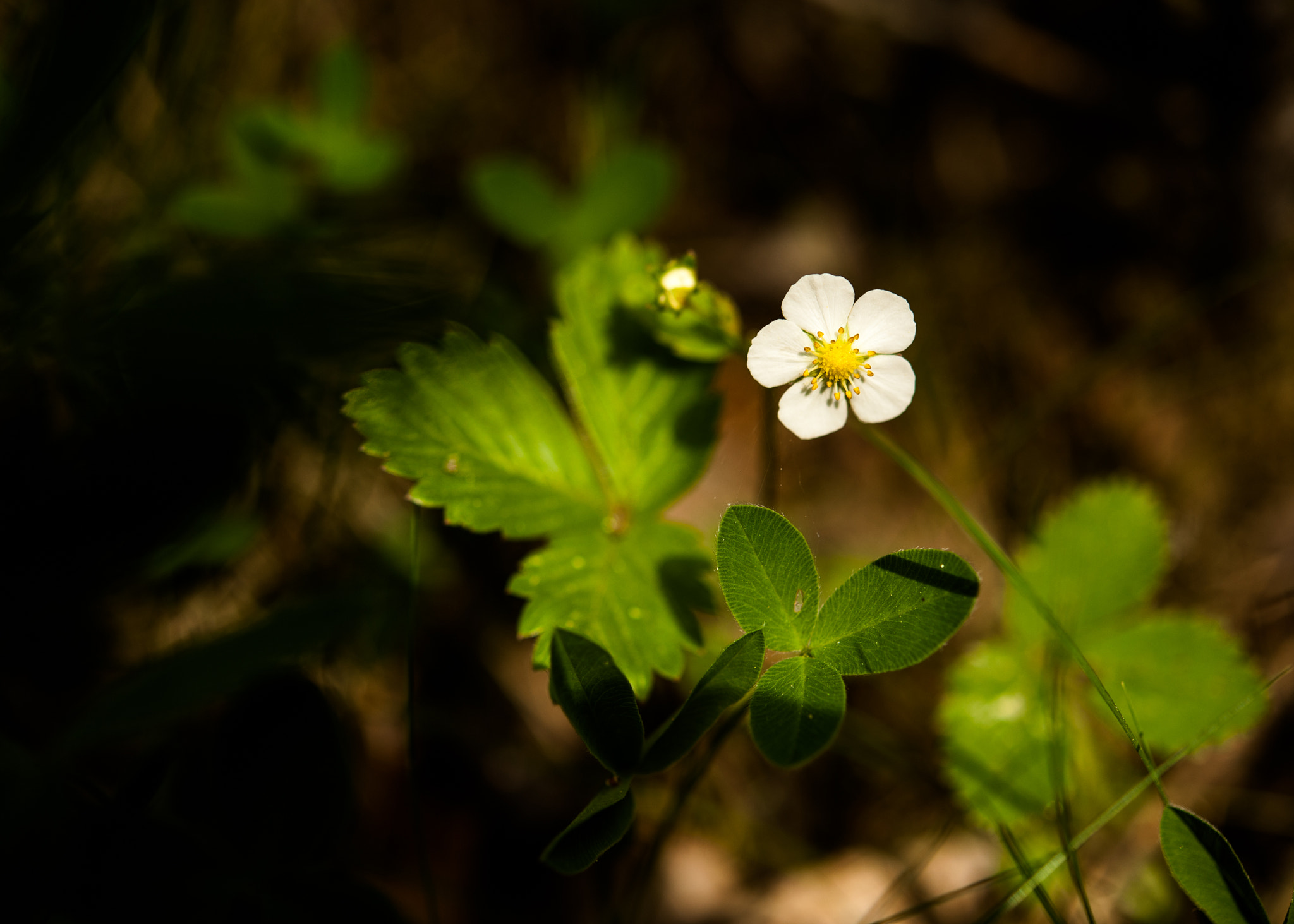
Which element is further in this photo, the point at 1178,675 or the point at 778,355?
the point at 1178,675

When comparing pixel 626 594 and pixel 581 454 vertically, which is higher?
pixel 581 454

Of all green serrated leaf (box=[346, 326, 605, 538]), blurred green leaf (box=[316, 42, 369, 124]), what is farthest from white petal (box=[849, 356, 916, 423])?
blurred green leaf (box=[316, 42, 369, 124])

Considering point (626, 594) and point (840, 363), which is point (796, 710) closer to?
point (626, 594)

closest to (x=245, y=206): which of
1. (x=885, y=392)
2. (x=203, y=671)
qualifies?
(x=203, y=671)

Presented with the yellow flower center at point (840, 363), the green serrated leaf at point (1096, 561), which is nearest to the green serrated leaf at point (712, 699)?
the yellow flower center at point (840, 363)

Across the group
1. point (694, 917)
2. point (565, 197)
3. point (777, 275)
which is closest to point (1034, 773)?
point (694, 917)

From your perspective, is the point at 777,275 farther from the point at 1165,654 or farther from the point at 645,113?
the point at 1165,654
